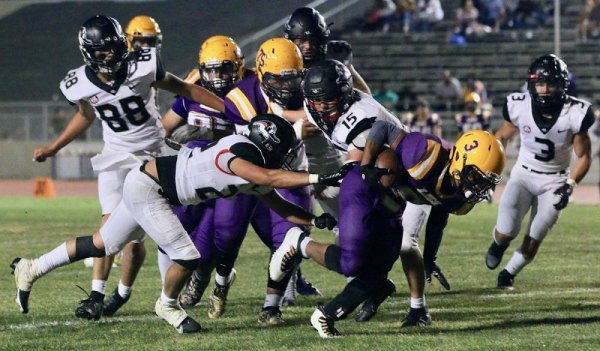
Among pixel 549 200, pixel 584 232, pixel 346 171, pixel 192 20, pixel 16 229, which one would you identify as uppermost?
pixel 346 171

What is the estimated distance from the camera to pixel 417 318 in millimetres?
6594

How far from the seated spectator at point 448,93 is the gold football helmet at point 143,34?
1524cm

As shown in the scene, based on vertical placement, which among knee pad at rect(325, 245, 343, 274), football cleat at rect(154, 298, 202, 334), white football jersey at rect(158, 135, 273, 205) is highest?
white football jersey at rect(158, 135, 273, 205)

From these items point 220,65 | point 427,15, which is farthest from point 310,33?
point 427,15

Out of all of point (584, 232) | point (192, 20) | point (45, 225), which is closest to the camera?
point (584, 232)

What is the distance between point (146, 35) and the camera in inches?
356

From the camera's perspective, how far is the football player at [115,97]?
280 inches

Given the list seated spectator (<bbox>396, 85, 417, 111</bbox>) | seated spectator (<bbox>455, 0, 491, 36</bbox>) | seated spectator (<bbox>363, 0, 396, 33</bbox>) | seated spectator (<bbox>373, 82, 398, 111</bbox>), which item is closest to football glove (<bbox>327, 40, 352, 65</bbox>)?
seated spectator (<bbox>373, 82, 398, 111</bbox>)

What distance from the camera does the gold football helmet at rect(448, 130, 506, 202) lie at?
235 inches

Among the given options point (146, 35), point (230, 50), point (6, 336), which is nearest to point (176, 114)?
point (230, 50)

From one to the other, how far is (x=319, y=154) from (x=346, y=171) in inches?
58.8

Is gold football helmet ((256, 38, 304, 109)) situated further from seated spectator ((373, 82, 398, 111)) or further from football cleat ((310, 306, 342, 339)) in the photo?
seated spectator ((373, 82, 398, 111))

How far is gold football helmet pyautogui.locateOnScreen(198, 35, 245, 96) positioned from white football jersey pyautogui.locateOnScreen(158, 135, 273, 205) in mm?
1260

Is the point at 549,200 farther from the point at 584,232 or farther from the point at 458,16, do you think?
the point at 458,16
